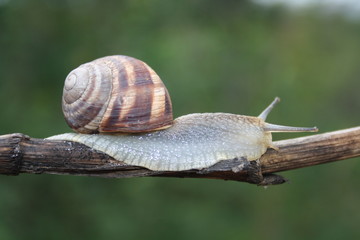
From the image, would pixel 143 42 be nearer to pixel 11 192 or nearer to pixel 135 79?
pixel 11 192

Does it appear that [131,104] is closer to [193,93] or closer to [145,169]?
[145,169]

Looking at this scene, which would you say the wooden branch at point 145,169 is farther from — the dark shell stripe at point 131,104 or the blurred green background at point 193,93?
the blurred green background at point 193,93

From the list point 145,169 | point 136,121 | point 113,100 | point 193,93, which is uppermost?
point 113,100

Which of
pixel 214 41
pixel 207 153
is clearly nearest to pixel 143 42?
pixel 214 41

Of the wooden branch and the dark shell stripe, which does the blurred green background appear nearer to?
the dark shell stripe

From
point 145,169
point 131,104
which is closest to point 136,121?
point 131,104

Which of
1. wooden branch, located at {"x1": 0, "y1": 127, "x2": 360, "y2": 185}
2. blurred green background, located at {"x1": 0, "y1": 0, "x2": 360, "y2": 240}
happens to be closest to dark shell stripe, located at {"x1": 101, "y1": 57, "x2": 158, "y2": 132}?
wooden branch, located at {"x1": 0, "y1": 127, "x2": 360, "y2": 185}
